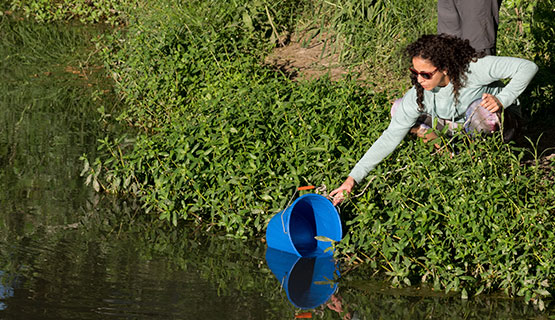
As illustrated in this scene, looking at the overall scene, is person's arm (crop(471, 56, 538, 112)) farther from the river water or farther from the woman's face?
the river water

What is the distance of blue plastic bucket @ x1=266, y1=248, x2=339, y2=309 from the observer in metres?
4.55

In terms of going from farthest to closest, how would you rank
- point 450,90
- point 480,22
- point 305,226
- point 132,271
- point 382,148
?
point 480,22 → point 305,226 → point 450,90 → point 382,148 → point 132,271

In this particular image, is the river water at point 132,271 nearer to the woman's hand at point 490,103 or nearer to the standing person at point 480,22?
the woman's hand at point 490,103

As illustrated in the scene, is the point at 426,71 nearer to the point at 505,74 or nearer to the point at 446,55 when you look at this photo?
the point at 446,55

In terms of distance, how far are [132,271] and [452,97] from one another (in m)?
2.21

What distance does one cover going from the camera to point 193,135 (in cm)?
577

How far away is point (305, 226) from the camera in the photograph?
5434 mm

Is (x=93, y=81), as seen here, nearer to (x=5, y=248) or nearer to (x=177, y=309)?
(x=5, y=248)

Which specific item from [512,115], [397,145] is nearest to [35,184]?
[397,145]

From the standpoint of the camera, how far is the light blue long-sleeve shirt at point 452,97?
16.0 ft

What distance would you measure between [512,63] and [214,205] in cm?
207

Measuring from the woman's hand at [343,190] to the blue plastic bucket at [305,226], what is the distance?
0.18ft

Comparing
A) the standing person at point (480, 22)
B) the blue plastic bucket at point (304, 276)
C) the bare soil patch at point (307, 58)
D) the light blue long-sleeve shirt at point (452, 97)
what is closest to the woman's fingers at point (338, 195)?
the light blue long-sleeve shirt at point (452, 97)

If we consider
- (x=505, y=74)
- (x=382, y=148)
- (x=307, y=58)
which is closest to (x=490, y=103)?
(x=505, y=74)
